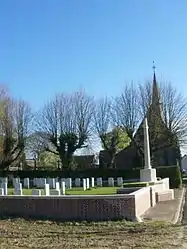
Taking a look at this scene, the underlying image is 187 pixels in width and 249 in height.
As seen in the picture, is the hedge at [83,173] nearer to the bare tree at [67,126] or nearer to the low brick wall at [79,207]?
the bare tree at [67,126]

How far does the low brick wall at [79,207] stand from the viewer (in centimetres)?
1348

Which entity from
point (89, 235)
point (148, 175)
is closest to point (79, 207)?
point (89, 235)

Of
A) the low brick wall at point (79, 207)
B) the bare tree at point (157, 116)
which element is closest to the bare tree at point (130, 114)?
the bare tree at point (157, 116)

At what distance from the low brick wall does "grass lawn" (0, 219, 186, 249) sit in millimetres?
709

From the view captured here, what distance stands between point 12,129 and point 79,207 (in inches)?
1520

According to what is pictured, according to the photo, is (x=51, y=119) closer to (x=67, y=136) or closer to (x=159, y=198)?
(x=67, y=136)

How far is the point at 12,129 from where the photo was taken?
51156 mm

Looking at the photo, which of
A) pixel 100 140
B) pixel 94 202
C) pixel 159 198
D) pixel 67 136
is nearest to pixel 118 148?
pixel 100 140

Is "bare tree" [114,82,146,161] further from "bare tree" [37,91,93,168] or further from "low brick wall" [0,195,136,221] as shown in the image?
"low brick wall" [0,195,136,221]

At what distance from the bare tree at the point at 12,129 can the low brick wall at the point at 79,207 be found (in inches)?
1396

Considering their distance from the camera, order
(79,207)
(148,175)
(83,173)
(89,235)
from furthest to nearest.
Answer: (83,173) < (148,175) < (79,207) < (89,235)

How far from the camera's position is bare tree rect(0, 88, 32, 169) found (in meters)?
50.2

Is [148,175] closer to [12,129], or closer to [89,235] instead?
[89,235]

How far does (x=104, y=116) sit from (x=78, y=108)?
3405mm
